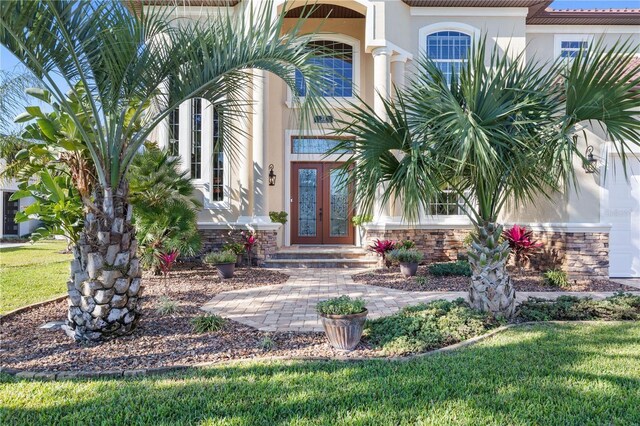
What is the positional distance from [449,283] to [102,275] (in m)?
6.69

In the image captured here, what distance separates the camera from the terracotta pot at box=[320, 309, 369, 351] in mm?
4379

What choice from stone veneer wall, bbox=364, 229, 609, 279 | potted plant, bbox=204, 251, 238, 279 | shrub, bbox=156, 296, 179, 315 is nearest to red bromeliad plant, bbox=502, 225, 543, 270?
stone veneer wall, bbox=364, 229, 609, 279

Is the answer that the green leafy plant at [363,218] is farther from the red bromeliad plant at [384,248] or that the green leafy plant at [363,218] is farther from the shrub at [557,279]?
the shrub at [557,279]

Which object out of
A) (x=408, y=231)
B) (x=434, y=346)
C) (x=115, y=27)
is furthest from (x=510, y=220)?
(x=115, y=27)

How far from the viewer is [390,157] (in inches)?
208

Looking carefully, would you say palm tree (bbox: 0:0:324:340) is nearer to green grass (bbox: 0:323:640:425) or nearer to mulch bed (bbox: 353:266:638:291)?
green grass (bbox: 0:323:640:425)

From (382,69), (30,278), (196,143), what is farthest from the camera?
(196,143)

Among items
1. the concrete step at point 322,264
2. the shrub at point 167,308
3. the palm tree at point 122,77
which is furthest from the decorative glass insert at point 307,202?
the palm tree at point 122,77

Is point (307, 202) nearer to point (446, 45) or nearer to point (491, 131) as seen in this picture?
point (446, 45)

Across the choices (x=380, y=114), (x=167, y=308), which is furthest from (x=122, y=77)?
(x=380, y=114)

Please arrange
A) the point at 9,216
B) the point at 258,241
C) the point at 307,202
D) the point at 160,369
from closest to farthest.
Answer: the point at 160,369 → the point at 258,241 → the point at 307,202 → the point at 9,216

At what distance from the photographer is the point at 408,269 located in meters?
9.15

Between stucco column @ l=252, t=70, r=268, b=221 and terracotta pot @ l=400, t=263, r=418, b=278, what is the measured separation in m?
4.16

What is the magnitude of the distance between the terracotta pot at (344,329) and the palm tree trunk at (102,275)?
98.9 inches
